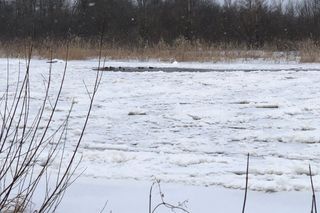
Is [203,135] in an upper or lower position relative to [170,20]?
lower

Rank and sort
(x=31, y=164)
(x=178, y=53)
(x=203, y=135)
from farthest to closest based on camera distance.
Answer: (x=178, y=53) → (x=203, y=135) → (x=31, y=164)

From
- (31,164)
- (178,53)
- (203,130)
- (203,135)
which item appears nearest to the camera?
(31,164)

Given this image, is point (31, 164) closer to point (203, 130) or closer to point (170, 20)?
point (203, 130)

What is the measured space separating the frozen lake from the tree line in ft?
58.3

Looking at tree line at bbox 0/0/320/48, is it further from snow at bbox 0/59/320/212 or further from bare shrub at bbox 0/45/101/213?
bare shrub at bbox 0/45/101/213

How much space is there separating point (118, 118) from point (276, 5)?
27834mm

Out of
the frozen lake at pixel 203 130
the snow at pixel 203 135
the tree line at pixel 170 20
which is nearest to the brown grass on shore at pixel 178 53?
the frozen lake at pixel 203 130

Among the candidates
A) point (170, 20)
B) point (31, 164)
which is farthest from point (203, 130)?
point (170, 20)

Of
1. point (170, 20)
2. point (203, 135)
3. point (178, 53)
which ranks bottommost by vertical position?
point (203, 135)

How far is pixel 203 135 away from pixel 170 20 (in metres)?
26.6

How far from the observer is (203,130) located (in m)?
5.25

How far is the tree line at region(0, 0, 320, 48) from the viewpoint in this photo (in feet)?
90.3

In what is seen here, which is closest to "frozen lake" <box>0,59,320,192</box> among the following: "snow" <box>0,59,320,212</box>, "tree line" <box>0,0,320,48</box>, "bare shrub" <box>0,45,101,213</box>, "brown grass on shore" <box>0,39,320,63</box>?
"snow" <box>0,59,320,212</box>

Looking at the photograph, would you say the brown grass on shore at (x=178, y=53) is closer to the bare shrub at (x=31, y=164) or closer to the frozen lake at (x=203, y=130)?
the frozen lake at (x=203, y=130)
